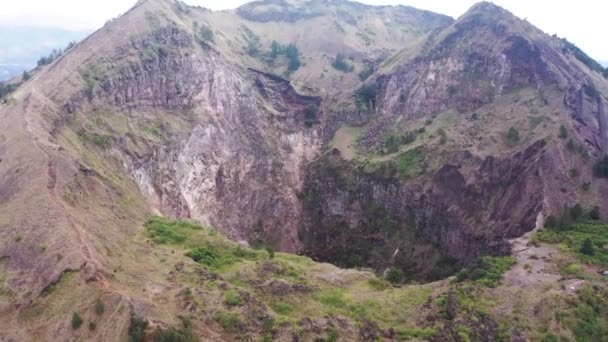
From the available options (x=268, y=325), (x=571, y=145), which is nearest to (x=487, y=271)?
(x=268, y=325)

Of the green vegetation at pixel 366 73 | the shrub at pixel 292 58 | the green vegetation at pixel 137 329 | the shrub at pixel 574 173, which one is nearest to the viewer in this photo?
the green vegetation at pixel 137 329

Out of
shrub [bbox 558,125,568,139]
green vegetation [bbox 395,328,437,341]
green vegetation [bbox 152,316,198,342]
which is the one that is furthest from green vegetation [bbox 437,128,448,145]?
green vegetation [bbox 152,316,198,342]

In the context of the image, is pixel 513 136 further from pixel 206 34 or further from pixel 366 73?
pixel 206 34

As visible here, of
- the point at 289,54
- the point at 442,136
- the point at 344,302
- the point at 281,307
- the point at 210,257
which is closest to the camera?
the point at 281,307

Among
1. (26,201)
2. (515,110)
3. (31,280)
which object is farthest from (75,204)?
(515,110)

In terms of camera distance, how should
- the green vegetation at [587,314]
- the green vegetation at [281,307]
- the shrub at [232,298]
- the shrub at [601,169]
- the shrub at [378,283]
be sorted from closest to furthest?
the green vegetation at [587,314], the shrub at [232,298], the green vegetation at [281,307], the shrub at [378,283], the shrub at [601,169]

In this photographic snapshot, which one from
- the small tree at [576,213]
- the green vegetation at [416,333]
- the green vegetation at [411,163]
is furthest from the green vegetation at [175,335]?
the green vegetation at [411,163]

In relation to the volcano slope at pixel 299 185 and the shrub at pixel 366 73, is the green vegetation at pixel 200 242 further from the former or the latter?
the shrub at pixel 366 73

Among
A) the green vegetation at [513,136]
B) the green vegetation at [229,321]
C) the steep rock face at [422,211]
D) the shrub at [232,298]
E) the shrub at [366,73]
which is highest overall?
the shrub at [366,73]

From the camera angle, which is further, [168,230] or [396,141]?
[396,141]
